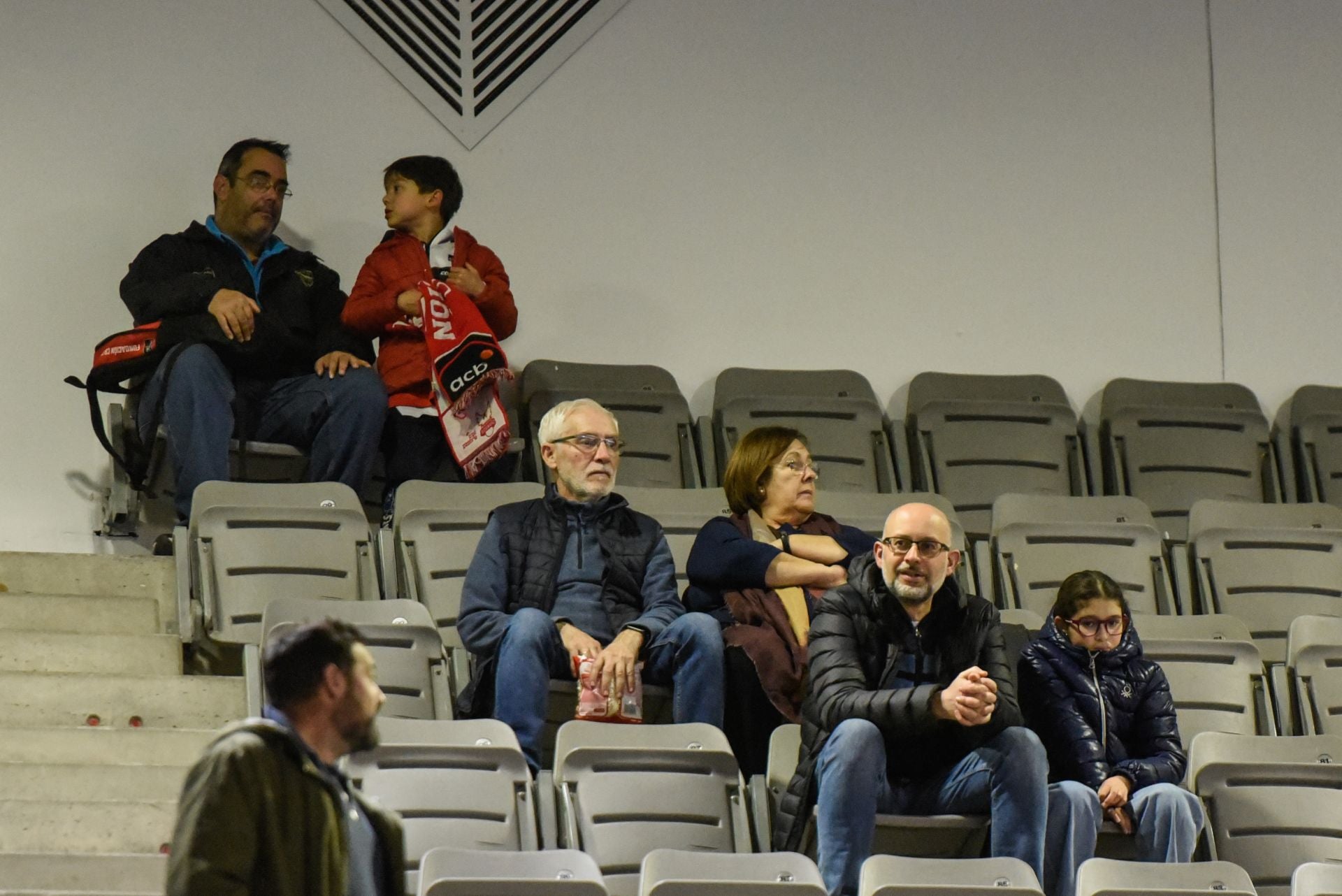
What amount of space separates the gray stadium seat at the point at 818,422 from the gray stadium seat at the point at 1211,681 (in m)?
1.36

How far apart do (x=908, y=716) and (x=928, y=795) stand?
186 millimetres

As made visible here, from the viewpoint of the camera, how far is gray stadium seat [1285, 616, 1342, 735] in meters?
4.60

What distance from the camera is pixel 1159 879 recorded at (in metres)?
3.51

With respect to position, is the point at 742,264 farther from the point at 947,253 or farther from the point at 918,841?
the point at 918,841

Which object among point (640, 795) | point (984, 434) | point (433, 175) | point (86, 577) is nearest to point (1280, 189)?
point (984, 434)

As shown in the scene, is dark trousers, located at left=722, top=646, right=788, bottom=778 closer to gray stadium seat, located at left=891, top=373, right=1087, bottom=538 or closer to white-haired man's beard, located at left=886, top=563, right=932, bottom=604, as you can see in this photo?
white-haired man's beard, located at left=886, top=563, right=932, bottom=604

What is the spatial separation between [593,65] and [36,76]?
1729 mm

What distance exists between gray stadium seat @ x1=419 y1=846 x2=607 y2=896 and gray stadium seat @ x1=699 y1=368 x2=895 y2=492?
8.46 feet

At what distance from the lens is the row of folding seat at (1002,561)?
4.57 metres

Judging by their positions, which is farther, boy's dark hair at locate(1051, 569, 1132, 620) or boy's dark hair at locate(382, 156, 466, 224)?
boy's dark hair at locate(382, 156, 466, 224)

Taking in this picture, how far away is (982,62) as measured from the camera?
6746mm

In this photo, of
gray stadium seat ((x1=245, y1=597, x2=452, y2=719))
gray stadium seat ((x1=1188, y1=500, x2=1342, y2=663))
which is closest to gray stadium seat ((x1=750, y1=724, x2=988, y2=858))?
gray stadium seat ((x1=245, y1=597, x2=452, y2=719))

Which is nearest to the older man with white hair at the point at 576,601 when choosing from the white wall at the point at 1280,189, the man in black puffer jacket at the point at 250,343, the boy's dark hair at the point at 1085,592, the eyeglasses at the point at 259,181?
the boy's dark hair at the point at 1085,592

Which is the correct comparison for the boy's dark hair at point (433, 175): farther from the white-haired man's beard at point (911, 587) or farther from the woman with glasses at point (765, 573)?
the white-haired man's beard at point (911, 587)
